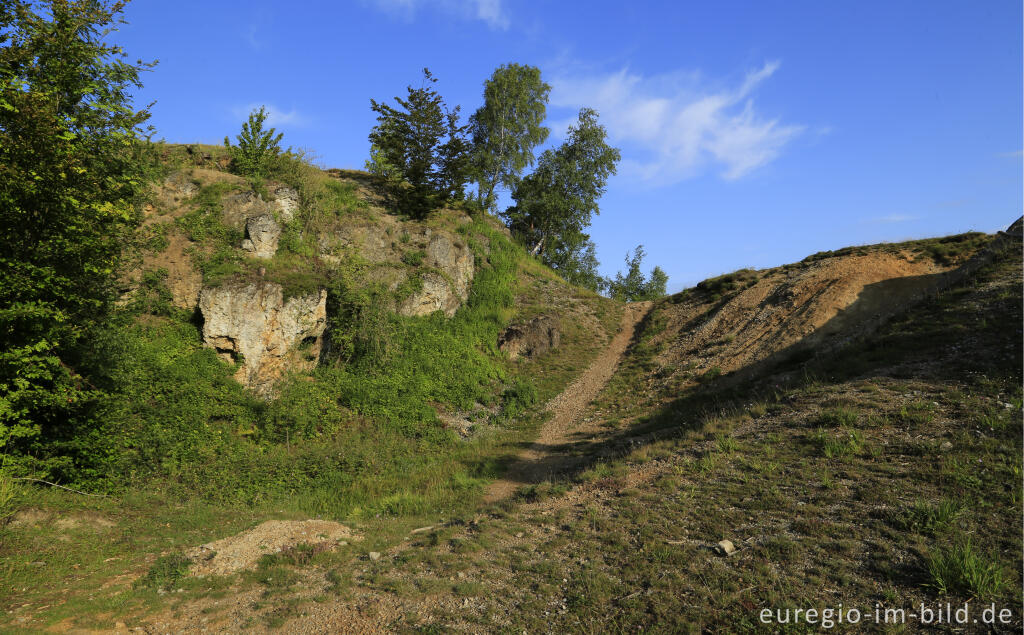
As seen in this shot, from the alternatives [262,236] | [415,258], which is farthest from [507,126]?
[262,236]

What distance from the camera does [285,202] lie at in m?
22.3

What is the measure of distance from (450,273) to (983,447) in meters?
24.3

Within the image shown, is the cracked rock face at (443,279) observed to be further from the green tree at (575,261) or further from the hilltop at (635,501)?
the green tree at (575,261)

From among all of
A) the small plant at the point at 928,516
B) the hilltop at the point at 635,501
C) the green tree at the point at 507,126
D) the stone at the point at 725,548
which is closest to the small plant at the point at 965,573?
the hilltop at the point at 635,501

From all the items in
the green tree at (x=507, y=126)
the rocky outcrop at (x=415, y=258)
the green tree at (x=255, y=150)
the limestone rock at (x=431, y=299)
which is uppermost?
the green tree at (x=507, y=126)

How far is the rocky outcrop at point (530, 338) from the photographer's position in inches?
1046

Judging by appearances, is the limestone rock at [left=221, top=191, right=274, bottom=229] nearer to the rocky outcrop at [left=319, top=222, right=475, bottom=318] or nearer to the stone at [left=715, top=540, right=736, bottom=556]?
the rocky outcrop at [left=319, top=222, right=475, bottom=318]

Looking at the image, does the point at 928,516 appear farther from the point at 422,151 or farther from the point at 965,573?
the point at 422,151

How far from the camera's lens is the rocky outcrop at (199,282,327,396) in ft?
54.0

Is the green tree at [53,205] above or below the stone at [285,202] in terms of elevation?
below

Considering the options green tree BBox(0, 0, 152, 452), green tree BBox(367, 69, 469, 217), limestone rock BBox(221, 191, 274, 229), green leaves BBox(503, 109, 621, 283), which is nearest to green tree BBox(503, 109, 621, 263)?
green leaves BBox(503, 109, 621, 283)

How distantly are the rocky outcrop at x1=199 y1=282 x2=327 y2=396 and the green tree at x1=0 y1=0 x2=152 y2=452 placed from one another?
5.56 m

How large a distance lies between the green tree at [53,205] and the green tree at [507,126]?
3098 cm

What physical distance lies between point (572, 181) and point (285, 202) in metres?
28.1
